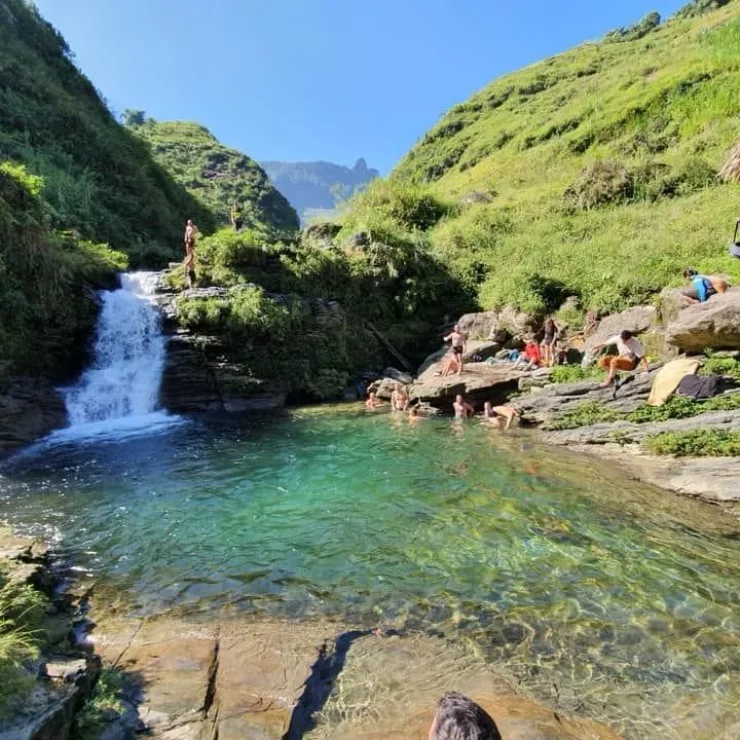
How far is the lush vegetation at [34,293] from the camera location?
14.3m

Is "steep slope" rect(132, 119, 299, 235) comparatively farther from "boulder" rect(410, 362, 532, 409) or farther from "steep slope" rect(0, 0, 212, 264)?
"boulder" rect(410, 362, 532, 409)

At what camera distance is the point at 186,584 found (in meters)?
6.18

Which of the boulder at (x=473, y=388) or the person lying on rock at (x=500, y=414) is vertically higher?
the boulder at (x=473, y=388)

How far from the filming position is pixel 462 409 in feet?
51.2

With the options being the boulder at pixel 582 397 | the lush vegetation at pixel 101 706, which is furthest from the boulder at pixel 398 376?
the lush vegetation at pixel 101 706

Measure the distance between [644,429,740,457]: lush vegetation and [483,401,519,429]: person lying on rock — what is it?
387 centimetres

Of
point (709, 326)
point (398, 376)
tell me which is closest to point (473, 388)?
point (398, 376)

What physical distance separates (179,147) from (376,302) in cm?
6192

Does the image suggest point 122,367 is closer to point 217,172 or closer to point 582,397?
point 582,397

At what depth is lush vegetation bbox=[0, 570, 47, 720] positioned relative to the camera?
347 cm

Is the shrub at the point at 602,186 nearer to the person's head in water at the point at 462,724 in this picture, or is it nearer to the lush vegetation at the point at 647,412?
the lush vegetation at the point at 647,412

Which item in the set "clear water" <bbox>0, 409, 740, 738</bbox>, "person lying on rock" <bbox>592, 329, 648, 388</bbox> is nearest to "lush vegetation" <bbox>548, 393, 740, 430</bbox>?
"person lying on rock" <bbox>592, 329, 648, 388</bbox>

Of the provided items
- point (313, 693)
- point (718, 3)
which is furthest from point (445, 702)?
point (718, 3)

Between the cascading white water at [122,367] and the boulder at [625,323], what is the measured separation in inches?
537
